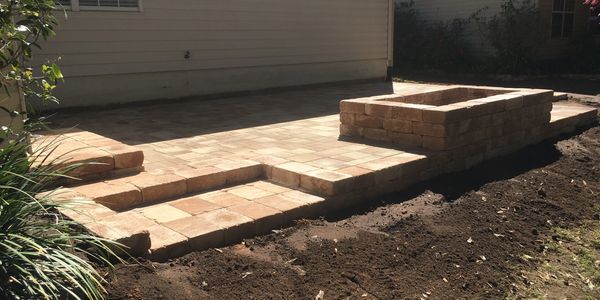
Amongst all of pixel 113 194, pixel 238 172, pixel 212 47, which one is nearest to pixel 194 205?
pixel 113 194

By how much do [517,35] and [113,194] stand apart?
13197mm

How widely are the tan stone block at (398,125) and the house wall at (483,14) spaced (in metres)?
11.5

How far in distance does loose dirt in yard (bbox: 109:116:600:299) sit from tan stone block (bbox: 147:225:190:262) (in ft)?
0.20

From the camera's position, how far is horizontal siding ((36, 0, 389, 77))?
26.5 feet

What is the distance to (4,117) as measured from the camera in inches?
169

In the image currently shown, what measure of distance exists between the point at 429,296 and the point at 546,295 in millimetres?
828

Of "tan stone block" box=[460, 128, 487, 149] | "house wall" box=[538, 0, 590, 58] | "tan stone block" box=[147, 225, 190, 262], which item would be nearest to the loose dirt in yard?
"tan stone block" box=[147, 225, 190, 262]

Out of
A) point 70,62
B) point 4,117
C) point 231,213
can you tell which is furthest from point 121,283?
point 70,62

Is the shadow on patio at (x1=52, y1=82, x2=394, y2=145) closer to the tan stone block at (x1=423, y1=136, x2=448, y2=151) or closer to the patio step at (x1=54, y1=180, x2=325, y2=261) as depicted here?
the patio step at (x1=54, y1=180, x2=325, y2=261)

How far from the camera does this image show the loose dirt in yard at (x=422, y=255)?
3004 mm

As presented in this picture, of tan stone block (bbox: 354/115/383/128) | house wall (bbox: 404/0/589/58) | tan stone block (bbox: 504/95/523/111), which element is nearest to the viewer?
tan stone block (bbox: 354/115/383/128)

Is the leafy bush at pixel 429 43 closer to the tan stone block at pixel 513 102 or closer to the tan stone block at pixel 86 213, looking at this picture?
the tan stone block at pixel 513 102

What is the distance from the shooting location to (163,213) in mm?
3867

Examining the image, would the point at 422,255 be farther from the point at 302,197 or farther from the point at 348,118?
the point at 348,118
